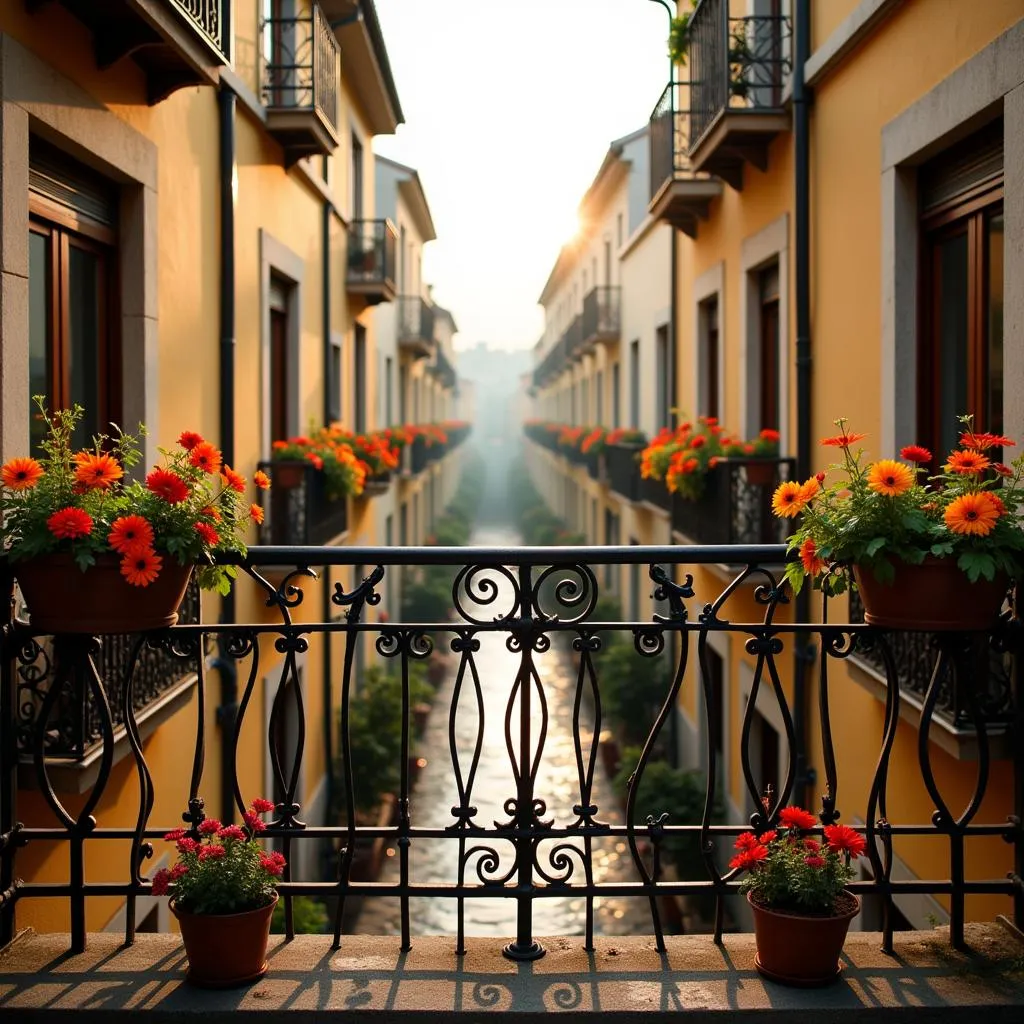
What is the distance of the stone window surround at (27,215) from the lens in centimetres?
505

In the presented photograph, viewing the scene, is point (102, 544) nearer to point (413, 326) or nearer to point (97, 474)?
point (97, 474)

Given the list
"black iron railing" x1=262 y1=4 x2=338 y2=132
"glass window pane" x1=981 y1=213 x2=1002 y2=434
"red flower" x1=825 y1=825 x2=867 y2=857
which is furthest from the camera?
"black iron railing" x1=262 y1=4 x2=338 y2=132

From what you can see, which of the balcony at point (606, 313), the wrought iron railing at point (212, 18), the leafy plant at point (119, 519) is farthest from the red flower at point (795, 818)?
the balcony at point (606, 313)

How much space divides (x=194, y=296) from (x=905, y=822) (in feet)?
19.3

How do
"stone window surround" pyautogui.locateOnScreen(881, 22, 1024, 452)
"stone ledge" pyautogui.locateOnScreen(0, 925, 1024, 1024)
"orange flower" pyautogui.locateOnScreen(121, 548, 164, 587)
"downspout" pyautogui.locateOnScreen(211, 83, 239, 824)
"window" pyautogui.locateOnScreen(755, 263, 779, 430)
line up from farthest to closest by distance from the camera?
"window" pyautogui.locateOnScreen(755, 263, 779, 430) < "downspout" pyautogui.locateOnScreen(211, 83, 239, 824) < "stone window surround" pyautogui.locateOnScreen(881, 22, 1024, 452) < "orange flower" pyautogui.locateOnScreen(121, 548, 164, 587) < "stone ledge" pyautogui.locateOnScreen(0, 925, 1024, 1024)

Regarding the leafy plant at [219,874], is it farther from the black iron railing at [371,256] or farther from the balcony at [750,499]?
the black iron railing at [371,256]

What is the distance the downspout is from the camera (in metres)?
8.84

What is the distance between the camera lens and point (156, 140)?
24.0ft

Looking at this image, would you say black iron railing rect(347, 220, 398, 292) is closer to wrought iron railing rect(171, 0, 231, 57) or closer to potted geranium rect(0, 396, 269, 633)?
wrought iron railing rect(171, 0, 231, 57)

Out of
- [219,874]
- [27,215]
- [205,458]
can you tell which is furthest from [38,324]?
[219,874]

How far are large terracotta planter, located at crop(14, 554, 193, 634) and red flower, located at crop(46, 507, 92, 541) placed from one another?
88mm

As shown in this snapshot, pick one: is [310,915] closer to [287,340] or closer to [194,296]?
[194,296]

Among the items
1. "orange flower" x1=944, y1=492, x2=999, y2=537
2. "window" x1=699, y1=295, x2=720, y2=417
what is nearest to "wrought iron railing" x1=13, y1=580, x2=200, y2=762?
"orange flower" x1=944, y1=492, x2=999, y2=537

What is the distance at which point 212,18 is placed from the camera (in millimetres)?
Answer: 7098
